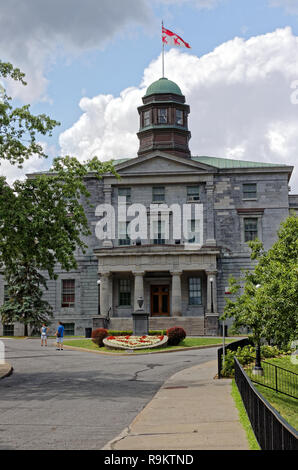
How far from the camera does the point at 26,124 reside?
22109 millimetres

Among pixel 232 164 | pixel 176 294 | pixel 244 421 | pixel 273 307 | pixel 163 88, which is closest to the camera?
pixel 244 421

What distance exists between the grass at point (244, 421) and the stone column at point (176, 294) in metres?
28.5

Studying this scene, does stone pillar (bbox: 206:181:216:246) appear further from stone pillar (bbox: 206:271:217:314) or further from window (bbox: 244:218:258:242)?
stone pillar (bbox: 206:271:217:314)

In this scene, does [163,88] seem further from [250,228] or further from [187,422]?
[187,422]

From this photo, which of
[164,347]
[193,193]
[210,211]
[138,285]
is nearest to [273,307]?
[164,347]

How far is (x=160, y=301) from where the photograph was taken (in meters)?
50.1

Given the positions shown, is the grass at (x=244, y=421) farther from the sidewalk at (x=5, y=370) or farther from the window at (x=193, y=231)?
the window at (x=193, y=231)

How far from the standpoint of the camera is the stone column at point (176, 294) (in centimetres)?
4606

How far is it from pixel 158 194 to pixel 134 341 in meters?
21.0

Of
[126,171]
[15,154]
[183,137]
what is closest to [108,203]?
[126,171]

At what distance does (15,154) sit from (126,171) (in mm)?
29712

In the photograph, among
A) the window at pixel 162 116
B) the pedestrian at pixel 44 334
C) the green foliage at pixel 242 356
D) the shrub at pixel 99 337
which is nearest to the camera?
the green foliage at pixel 242 356

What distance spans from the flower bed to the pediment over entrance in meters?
20.1

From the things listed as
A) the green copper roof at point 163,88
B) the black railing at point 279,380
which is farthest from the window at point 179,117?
the black railing at point 279,380
